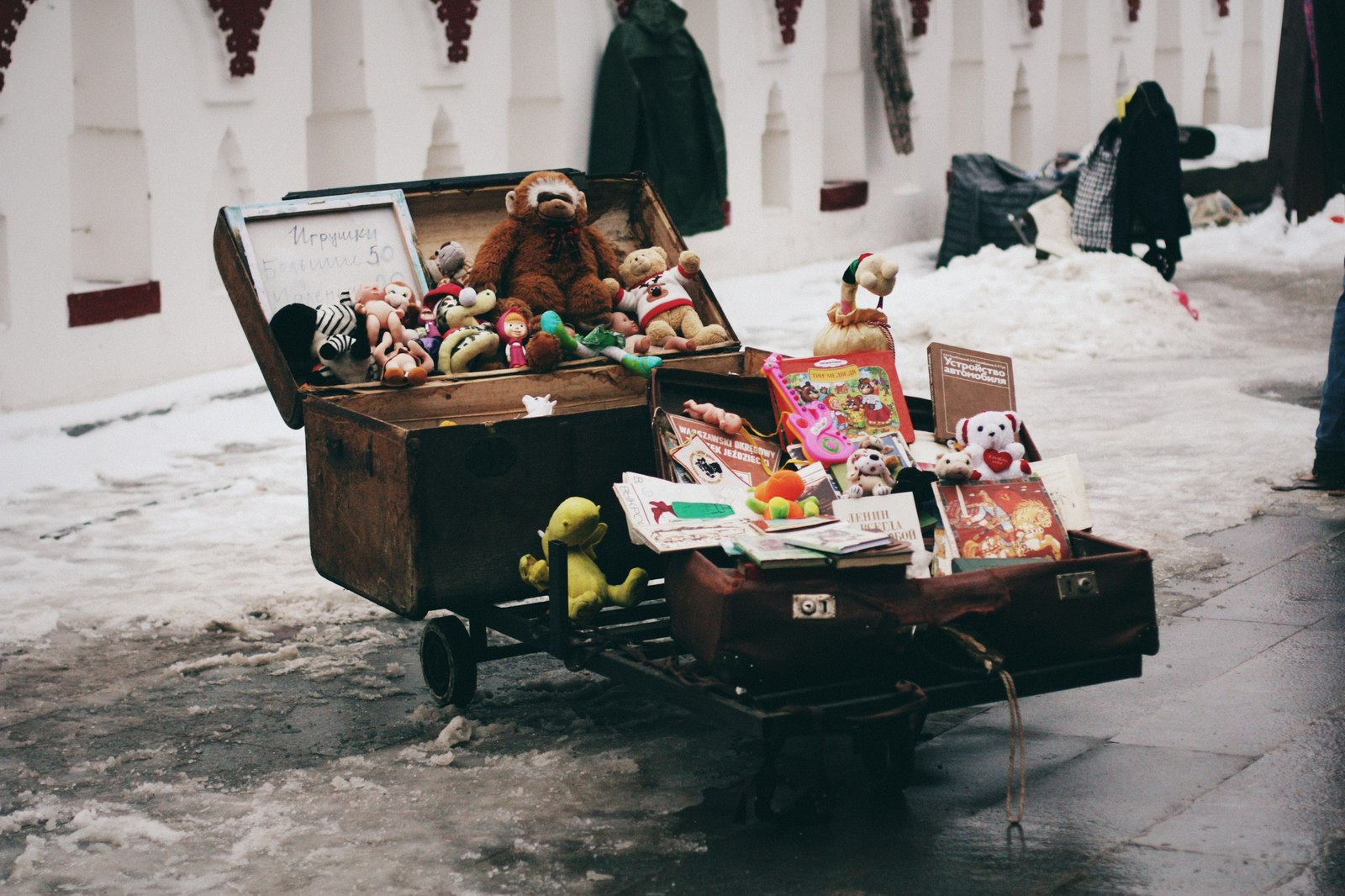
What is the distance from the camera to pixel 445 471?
420 centimetres

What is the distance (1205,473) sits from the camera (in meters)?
7.00

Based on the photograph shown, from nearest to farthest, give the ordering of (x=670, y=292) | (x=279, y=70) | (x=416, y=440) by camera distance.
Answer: (x=416, y=440) < (x=670, y=292) < (x=279, y=70)

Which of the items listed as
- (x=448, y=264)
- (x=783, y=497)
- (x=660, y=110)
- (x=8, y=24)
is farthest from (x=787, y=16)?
(x=783, y=497)

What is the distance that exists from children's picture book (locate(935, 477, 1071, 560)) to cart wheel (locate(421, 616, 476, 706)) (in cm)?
133

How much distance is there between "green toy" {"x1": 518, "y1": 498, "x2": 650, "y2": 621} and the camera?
4.14 m

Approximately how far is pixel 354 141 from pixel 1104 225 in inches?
213

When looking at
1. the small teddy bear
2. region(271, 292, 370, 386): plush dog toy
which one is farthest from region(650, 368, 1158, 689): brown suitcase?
the small teddy bear

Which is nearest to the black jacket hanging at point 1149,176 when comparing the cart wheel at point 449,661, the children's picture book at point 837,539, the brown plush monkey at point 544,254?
the brown plush monkey at point 544,254

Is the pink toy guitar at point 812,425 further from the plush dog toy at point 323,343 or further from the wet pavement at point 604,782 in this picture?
the plush dog toy at point 323,343

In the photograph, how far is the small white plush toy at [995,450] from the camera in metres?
4.28

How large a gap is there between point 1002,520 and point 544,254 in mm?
1918

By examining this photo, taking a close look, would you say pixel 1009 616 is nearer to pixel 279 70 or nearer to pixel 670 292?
pixel 670 292

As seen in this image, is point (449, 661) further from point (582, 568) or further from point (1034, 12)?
point (1034, 12)

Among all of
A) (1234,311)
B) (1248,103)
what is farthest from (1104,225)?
(1248,103)
